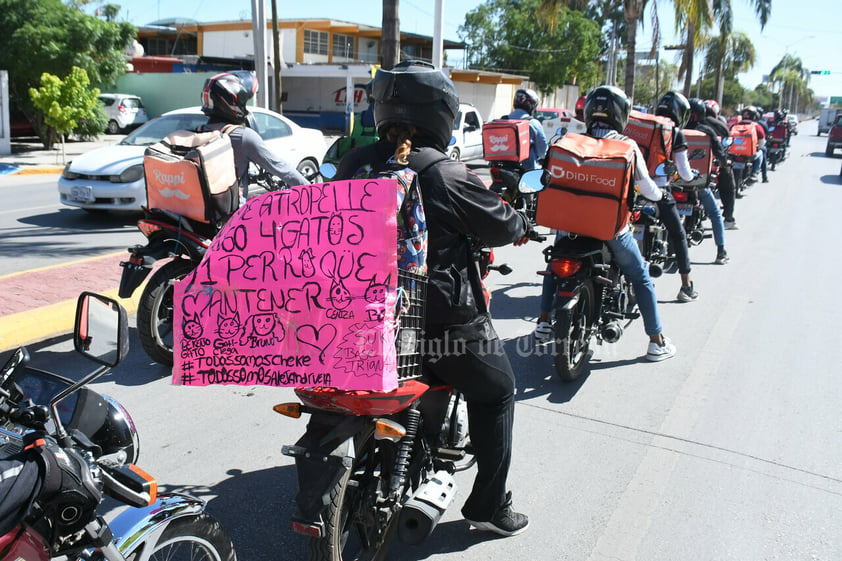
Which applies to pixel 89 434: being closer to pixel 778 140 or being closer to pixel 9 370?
pixel 9 370

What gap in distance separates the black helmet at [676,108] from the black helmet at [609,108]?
242 centimetres

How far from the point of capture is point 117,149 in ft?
36.8

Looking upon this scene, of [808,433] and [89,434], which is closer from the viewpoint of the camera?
[89,434]

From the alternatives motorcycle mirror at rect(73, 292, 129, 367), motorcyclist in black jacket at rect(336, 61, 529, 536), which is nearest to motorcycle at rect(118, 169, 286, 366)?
motorcyclist in black jacket at rect(336, 61, 529, 536)

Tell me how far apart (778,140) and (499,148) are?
17456mm

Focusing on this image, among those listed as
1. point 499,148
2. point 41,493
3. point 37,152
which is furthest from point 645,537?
point 37,152

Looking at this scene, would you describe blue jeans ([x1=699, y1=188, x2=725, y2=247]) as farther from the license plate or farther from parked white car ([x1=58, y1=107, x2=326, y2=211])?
the license plate

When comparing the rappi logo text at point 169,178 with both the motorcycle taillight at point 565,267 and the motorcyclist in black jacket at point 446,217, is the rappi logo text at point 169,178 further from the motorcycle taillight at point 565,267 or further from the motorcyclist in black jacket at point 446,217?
the motorcycle taillight at point 565,267

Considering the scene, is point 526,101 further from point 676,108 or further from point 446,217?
point 446,217

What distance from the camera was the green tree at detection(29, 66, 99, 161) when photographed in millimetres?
17766

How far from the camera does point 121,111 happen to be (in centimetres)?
3070

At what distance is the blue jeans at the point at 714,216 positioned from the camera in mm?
9078

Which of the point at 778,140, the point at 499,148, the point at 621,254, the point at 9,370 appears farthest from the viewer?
the point at 778,140

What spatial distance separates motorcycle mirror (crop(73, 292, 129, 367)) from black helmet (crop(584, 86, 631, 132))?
13.2 feet
